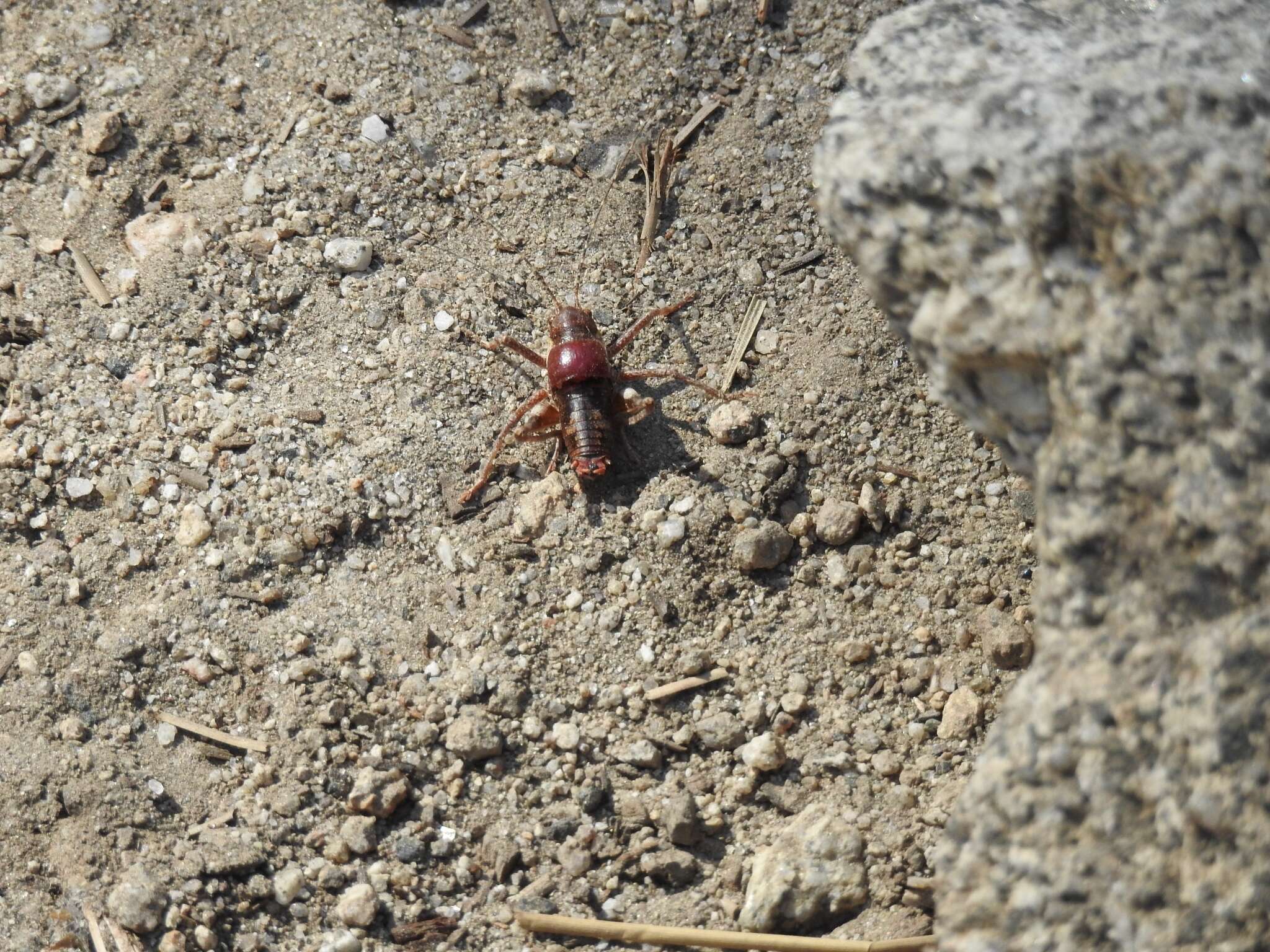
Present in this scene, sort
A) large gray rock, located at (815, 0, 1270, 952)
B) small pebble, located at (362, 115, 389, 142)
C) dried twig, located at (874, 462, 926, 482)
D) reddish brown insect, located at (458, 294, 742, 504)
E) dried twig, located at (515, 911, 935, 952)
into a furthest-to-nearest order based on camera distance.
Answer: small pebble, located at (362, 115, 389, 142), reddish brown insect, located at (458, 294, 742, 504), dried twig, located at (874, 462, 926, 482), dried twig, located at (515, 911, 935, 952), large gray rock, located at (815, 0, 1270, 952)

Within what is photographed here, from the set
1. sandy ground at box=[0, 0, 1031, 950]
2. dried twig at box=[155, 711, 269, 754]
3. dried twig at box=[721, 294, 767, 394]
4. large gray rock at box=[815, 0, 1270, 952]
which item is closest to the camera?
large gray rock at box=[815, 0, 1270, 952]

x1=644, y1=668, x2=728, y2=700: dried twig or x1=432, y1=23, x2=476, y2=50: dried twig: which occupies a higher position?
x1=432, y1=23, x2=476, y2=50: dried twig

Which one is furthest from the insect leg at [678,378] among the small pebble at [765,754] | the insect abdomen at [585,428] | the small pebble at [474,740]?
the small pebble at [474,740]

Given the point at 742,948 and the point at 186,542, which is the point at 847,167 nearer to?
the point at 742,948

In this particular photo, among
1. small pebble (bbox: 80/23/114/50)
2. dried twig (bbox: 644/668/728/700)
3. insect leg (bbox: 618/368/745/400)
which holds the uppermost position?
small pebble (bbox: 80/23/114/50)

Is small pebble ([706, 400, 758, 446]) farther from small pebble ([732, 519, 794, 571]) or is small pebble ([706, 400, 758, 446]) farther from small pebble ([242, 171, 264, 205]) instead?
small pebble ([242, 171, 264, 205])

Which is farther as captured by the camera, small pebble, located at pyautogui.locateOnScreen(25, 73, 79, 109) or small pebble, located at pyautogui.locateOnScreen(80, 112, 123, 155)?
small pebble, located at pyautogui.locateOnScreen(25, 73, 79, 109)

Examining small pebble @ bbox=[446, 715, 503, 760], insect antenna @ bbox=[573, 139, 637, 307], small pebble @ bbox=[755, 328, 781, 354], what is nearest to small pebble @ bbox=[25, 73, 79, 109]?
insect antenna @ bbox=[573, 139, 637, 307]

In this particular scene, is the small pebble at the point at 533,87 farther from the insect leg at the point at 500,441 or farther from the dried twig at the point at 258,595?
the dried twig at the point at 258,595
